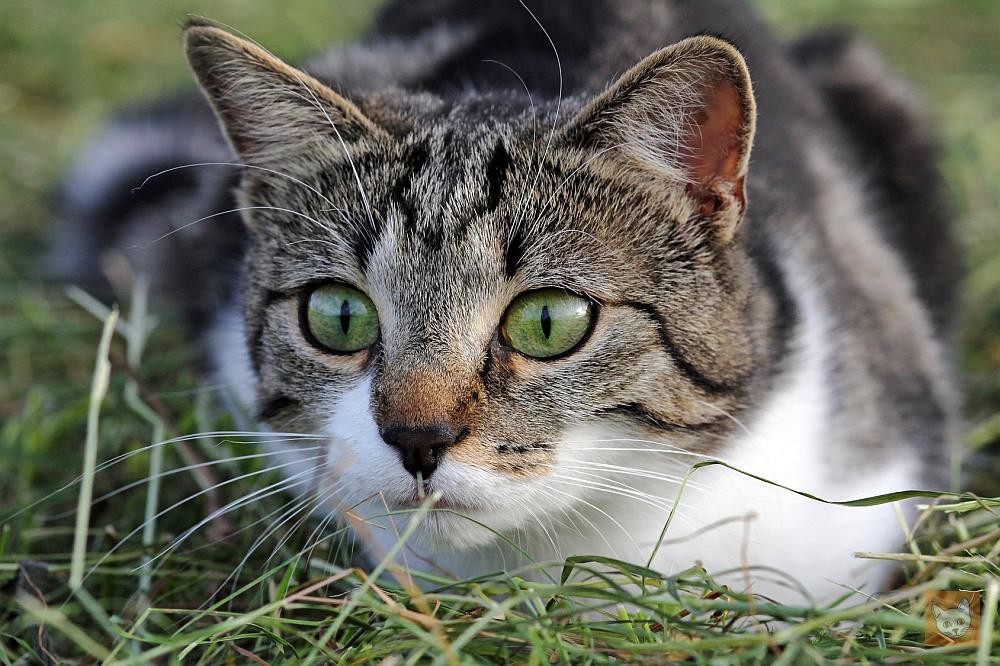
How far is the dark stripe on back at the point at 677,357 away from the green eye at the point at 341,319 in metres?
0.49

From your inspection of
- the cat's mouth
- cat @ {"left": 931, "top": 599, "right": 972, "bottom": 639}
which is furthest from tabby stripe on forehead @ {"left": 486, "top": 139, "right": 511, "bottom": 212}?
cat @ {"left": 931, "top": 599, "right": 972, "bottom": 639}

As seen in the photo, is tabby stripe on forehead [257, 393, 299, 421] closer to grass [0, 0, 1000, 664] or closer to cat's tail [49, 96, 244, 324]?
grass [0, 0, 1000, 664]

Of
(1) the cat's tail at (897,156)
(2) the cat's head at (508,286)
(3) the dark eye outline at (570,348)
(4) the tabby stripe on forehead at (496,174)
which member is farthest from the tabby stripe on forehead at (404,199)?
(1) the cat's tail at (897,156)

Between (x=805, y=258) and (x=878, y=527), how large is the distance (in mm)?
675

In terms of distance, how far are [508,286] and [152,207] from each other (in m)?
1.97

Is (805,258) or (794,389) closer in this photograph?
(794,389)

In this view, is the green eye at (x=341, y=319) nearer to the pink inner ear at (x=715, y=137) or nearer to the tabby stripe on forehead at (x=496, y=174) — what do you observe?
the tabby stripe on forehead at (x=496, y=174)

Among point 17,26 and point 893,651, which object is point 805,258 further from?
point 17,26

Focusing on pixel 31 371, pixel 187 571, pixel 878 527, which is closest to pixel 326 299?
pixel 187 571

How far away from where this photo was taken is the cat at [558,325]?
5.78 feet

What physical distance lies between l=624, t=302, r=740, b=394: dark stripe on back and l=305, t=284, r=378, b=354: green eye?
495mm

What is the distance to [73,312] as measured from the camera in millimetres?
3361

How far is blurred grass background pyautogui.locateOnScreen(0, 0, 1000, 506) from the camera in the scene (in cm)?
301

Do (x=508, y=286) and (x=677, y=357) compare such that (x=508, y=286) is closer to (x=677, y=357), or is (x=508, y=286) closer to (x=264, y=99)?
(x=677, y=357)
